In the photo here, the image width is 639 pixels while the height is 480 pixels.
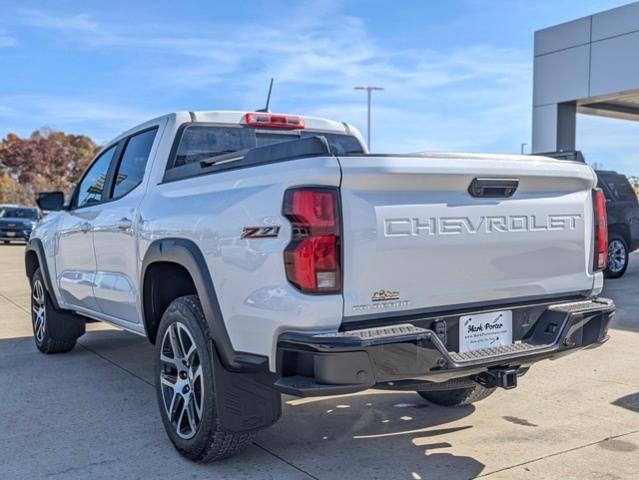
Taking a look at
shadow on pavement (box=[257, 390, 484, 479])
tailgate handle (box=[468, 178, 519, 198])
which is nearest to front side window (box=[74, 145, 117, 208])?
shadow on pavement (box=[257, 390, 484, 479])

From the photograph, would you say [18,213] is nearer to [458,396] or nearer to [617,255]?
[617,255]

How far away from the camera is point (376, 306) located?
302cm

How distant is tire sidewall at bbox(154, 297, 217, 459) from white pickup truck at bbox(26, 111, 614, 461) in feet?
0.04

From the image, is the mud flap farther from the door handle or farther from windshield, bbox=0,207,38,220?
windshield, bbox=0,207,38,220

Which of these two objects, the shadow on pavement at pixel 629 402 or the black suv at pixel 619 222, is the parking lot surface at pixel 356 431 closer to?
the shadow on pavement at pixel 629 402

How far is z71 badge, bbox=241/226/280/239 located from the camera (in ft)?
9.91

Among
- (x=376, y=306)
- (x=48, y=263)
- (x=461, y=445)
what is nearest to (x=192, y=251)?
(x=376, y=306)

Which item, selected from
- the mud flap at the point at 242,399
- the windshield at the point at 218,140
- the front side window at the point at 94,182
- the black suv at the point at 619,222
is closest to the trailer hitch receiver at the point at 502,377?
the mud flap at the point at 242,399

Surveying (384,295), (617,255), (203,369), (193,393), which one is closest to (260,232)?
(384,295)

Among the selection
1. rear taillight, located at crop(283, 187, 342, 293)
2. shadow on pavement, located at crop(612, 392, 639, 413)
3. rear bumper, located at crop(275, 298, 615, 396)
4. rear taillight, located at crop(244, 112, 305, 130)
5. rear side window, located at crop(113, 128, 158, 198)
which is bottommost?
shadow on pavement, located at crop(612, 392, 639, 413)

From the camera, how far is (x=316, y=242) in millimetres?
2914

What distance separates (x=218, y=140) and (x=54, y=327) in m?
2.92

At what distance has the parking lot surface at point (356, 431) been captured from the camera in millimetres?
3631

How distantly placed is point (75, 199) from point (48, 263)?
77 cm
